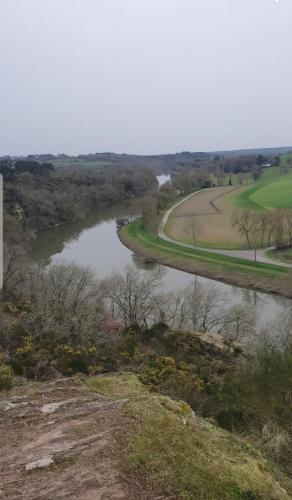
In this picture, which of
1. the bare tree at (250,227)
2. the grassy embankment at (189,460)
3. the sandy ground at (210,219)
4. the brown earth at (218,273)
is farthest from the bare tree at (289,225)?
the grassy embankment at (189,460)

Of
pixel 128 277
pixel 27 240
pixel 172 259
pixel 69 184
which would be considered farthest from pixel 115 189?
pixel 128 277

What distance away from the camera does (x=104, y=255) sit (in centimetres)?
4934

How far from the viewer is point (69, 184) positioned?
296 ft

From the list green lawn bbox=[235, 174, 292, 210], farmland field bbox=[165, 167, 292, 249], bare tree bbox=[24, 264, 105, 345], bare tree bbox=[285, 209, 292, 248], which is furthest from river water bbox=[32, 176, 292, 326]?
green lawn bbox=[235, 174, 292, 210]

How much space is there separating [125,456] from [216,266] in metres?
36.1

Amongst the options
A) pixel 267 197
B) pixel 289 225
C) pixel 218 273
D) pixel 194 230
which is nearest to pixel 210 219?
pixel 194 230

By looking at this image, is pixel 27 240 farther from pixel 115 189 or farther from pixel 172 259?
pixel 115 189

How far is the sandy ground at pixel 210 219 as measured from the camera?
51.5m

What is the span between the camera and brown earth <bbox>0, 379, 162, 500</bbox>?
18.3 ft

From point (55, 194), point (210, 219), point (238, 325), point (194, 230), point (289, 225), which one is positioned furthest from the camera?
point (55, 194)

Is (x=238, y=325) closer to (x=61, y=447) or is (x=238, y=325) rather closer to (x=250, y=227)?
(x=61, y=447)

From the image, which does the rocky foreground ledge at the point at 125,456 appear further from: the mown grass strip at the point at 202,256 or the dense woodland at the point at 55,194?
the dense woodland at the point at 55,194

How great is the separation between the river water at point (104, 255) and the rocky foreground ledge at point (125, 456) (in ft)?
68.7

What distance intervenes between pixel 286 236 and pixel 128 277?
87.5 ft
